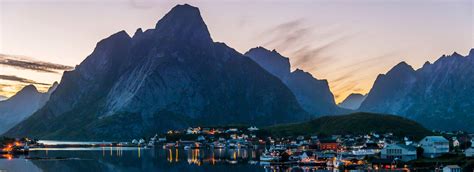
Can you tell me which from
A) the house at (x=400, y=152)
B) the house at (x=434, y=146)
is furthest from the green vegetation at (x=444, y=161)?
the house at (x=434, y=146)

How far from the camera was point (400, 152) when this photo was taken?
117812 mm

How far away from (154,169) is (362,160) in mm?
42879

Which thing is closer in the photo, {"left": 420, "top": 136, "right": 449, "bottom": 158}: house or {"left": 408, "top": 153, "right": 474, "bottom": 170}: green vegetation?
{"left": 408, "top": 153, "right": 474, "bottom": 170}: green vegetation

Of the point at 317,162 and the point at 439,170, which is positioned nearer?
the point at 439,170

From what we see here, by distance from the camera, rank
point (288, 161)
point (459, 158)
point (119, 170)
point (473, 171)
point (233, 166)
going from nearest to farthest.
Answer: point (473, 171)
point (459, 158)
point (119, 170)
point (233, 166)
point (288, 161)

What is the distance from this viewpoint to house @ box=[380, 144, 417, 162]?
381 ft

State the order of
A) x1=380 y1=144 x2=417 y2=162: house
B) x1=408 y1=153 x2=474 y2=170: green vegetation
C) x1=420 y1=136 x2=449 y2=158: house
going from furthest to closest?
1. x1=420 y1=136 x2=449 y2=158: house
2. x1=380 y1=144 x2=417 y2=162: house
3. x1=408 y1=153 x2=474 y2=170: green vegetation

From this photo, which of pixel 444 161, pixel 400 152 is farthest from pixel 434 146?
pixel 444 161

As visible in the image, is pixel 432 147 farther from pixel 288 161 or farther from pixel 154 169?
pixel 154 169

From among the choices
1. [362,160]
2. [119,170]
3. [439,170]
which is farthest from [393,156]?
[119,170]

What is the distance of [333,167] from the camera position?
384ft

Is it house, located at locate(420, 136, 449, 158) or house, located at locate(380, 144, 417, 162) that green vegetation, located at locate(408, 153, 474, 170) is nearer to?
house, located at locate(380, 144, 417, 162)

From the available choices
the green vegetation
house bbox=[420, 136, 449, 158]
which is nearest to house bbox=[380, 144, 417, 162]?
the green vegetation

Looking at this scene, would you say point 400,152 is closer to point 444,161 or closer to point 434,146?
point 434,146
